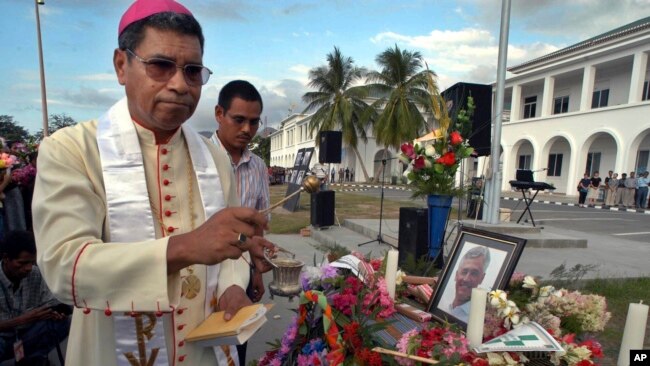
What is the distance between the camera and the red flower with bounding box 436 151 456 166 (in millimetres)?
3861

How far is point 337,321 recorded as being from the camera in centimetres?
141

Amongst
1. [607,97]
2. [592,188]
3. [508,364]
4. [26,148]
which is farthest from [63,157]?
[607,97]

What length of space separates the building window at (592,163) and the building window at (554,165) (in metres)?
1.65

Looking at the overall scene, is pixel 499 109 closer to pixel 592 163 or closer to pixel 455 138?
pixel 455 138

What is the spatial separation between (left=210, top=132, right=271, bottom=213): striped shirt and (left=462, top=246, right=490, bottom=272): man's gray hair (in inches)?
58.6

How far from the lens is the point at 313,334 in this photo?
1502 millimetres

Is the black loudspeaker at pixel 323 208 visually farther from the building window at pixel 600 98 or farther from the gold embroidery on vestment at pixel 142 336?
the building window at pixel 600 98

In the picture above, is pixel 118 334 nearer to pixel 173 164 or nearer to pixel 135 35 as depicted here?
pixel 173 164

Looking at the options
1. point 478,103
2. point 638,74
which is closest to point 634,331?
point 478,103

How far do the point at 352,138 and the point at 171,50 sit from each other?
2978 cm

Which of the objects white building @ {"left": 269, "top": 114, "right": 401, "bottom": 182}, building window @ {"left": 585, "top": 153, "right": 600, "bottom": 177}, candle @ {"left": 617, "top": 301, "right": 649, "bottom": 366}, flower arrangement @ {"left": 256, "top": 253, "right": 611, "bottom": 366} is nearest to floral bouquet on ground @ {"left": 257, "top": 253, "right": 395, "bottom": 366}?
flower arrangement @ {"left": 256, "top": 253, "right": 611, "bottom": 366}

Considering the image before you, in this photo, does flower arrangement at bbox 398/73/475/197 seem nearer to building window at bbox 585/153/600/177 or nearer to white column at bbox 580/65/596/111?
white column at bbox 580/65/596/111

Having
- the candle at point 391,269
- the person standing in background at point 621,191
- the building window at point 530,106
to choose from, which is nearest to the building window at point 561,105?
the building window at point 530,106

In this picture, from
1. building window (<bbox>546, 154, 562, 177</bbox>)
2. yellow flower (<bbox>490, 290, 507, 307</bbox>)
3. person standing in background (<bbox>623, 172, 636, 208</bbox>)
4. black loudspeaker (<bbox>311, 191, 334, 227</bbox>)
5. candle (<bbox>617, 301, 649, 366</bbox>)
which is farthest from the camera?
building window (<bbox>546, 154, 562, 177</bbox>)
